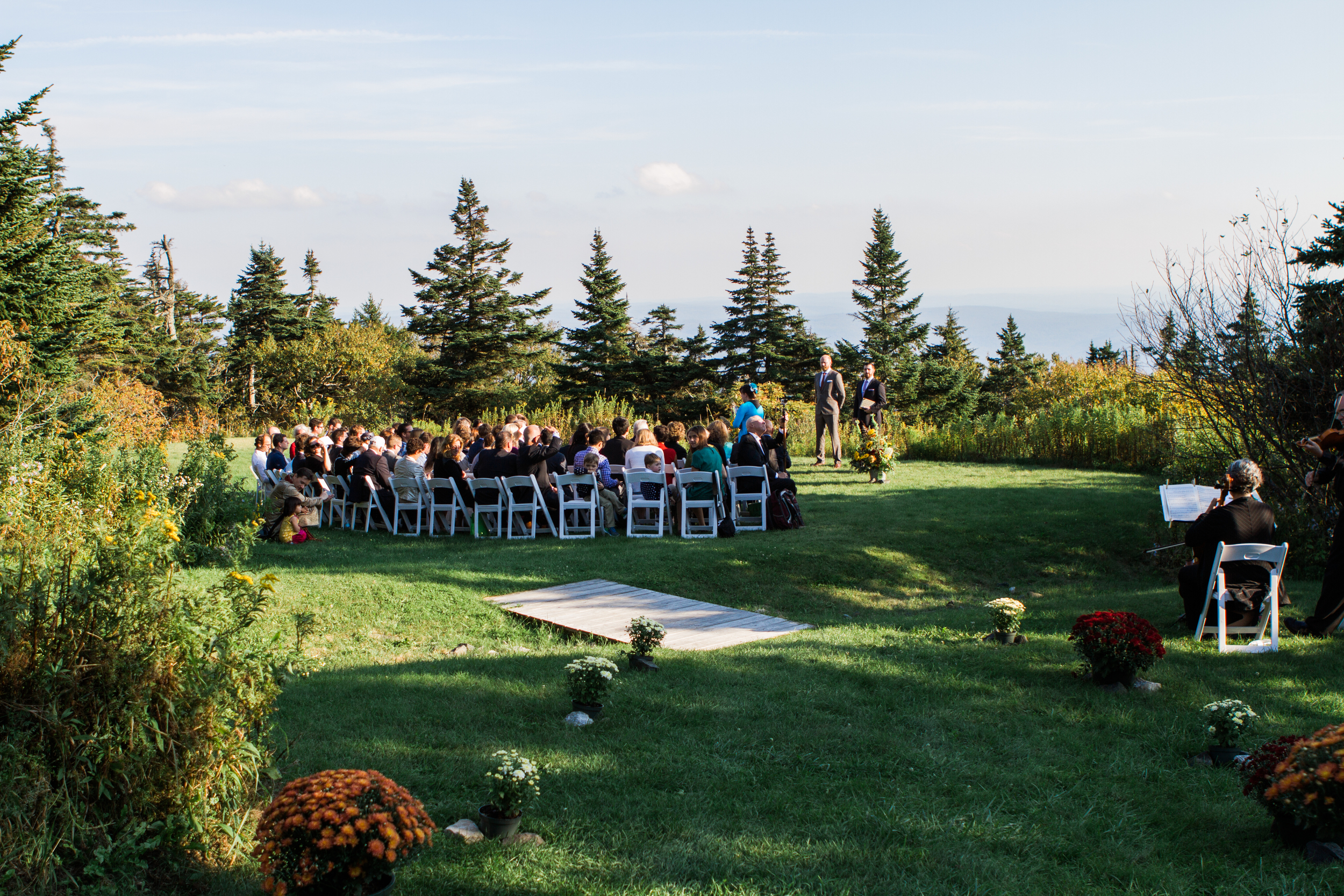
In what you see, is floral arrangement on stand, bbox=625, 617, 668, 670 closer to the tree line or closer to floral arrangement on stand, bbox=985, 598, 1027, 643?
floral arrangement on stand, bbox=985, 598, 1027, 643

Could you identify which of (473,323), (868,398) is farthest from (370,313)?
(868,398)

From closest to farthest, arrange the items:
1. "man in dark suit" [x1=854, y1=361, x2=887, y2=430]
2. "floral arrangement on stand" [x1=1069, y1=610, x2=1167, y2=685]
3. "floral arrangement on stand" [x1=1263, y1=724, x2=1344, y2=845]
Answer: "floral arrangement on stand" [x1=1263, y1=724, x2=1344, y2=845], "floral arrangement on stand" [x1=1069, y1=610, x2=1167, y2=685], "man in dark suit" [x1=854, y1=361, x2=887, y2=430]

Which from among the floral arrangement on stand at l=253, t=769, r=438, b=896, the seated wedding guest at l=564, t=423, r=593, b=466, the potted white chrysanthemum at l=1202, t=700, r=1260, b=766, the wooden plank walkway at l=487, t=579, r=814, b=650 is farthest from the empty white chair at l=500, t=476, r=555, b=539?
the floral arrangement on stand at l=253, t=769, r=438, b=896

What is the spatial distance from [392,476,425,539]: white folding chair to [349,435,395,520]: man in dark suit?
0.15 meters

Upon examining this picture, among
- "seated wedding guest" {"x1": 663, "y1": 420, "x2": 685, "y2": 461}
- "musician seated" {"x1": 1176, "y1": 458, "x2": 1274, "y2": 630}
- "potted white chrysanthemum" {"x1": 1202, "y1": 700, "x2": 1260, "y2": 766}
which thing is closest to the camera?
"potted white chrysanthemum" {"x1": 1202, "y1": 700, "x2": 1260, "y2": 766}

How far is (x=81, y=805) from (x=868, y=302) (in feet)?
148

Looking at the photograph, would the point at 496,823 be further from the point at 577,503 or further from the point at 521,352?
the point at 521,352

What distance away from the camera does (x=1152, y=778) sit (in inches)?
172

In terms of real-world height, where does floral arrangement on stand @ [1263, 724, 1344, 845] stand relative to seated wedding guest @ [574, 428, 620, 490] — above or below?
below

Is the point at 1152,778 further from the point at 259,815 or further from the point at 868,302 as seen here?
the point at 868,302

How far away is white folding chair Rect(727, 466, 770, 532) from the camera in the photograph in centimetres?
1118

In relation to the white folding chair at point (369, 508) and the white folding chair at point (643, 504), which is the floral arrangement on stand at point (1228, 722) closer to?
the white folding chair at point (643, 504)

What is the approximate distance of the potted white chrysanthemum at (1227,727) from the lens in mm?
4414

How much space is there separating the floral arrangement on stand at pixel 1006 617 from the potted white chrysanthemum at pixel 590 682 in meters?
2.83
